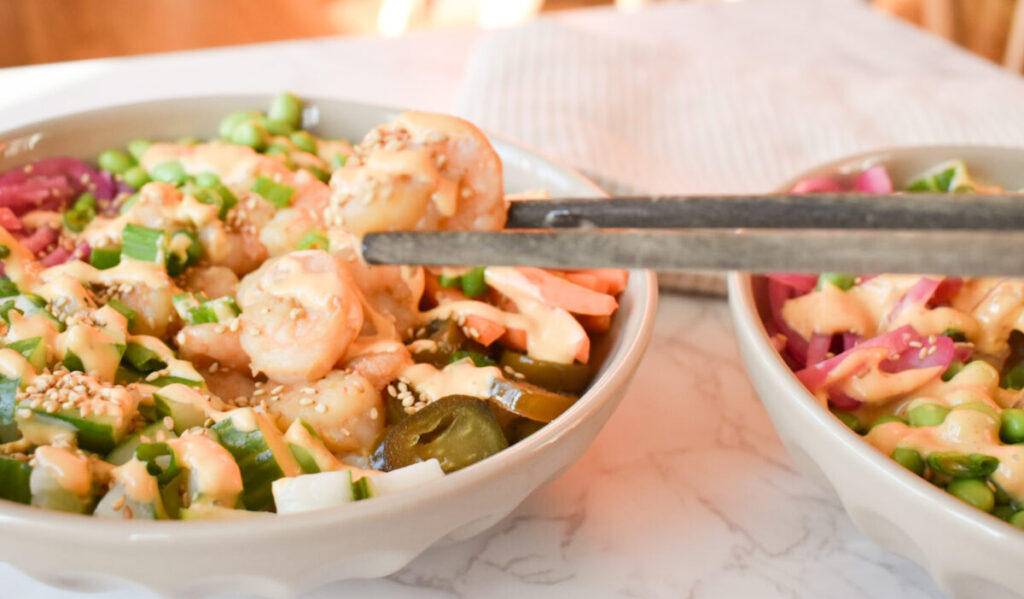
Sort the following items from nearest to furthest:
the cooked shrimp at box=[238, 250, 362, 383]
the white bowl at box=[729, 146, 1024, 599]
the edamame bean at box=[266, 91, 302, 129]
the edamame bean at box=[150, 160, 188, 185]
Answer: the white bowl at box=[729, 146, 1024, 599] < the cooked shrimp at box=[238, 250, 362, 383] < the edamame bean at box=[150, 160, 188, 185] < the edamame bean at box=[266, 91, 302, 129]

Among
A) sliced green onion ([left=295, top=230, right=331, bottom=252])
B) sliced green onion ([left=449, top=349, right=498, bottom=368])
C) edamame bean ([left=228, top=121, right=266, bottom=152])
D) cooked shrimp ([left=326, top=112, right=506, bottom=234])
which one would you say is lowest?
sliced green onion ([left=449, top=349, right=498, bottom=368])

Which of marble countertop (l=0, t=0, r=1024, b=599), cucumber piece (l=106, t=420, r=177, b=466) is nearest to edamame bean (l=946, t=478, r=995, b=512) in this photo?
marble countertop (l=0, t=0, r=1024, b=599)

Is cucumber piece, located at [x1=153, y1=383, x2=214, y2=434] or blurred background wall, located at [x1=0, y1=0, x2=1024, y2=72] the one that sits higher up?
cucumber piece, located at [x1=153, y1=383, x2=214, y2=434]

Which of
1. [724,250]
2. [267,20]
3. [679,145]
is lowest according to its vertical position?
[267,20]

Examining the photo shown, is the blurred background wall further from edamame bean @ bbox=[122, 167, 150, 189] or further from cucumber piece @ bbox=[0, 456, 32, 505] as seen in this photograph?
cucumber piece @ bbox=[0, 456, 32, 505]

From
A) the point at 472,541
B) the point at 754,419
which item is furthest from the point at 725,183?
the point at 472,541

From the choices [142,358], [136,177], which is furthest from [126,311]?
[136,177]

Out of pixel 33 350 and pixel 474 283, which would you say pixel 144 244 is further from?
pixel 474 283
